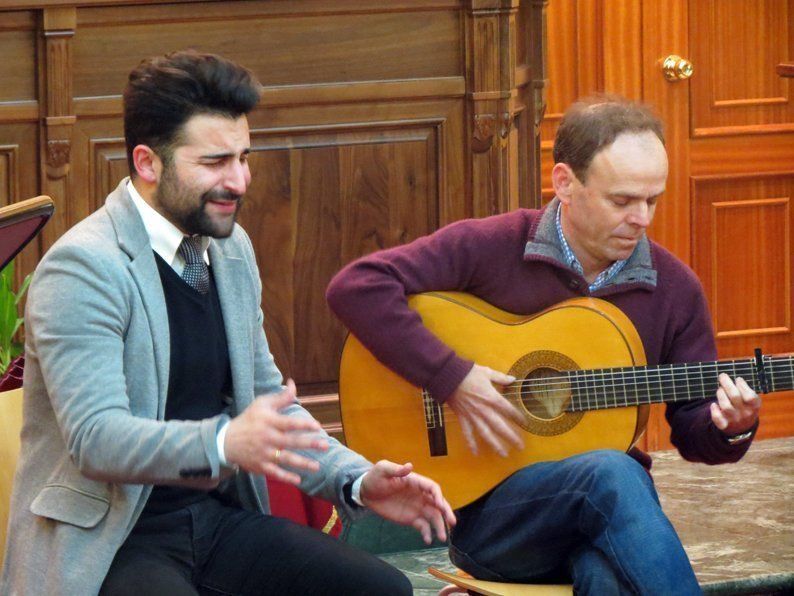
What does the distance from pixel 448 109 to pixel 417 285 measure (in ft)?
4.14

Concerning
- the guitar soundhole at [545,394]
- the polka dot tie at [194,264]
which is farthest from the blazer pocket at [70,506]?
the guitar soundhole at [545,394]

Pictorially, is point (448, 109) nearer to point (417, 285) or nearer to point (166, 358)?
point (417, 285)

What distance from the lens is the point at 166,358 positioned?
2.46m

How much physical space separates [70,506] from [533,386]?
988mm

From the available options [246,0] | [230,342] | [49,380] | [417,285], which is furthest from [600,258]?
[246,0]

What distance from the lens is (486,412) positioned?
9.55ft

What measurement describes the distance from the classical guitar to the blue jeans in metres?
0.08

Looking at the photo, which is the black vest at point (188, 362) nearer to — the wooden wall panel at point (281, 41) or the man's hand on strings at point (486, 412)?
the man's hand on strings at point (486, 412)

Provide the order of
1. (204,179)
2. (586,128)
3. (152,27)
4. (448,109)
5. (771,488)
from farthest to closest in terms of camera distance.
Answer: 1. (771,488)
2. (448,109)
3. (152,27)
4. (586,128)
5. (204,179)

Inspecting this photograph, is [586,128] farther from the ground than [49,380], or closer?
farther from the ground

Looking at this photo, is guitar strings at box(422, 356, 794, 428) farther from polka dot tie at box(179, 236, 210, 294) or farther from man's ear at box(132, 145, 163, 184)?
man's ear at box(132, 145, 163, 184)

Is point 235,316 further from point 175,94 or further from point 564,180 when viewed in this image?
point 564,180

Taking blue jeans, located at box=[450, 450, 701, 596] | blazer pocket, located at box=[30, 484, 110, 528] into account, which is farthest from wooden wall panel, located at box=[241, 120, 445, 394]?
blazer pocket, located at box=[30, 484, 110, 528]

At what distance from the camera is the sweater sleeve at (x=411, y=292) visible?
9.62 feet
